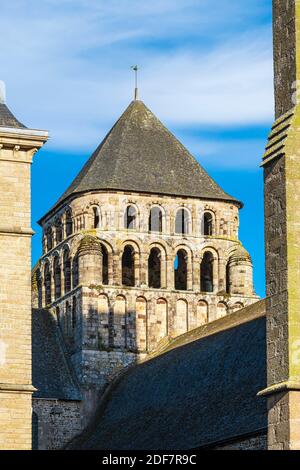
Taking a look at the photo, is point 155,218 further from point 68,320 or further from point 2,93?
point 2,93

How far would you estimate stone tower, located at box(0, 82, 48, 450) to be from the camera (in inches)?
1209

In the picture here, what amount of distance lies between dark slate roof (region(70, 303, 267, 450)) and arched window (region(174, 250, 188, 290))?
4390 mm

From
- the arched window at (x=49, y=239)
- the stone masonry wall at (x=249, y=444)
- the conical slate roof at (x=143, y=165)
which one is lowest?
the stone masonry wall at (x=249, y=444)

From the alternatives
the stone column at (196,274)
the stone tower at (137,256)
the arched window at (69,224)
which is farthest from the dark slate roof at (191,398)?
the arched window at (69,224)

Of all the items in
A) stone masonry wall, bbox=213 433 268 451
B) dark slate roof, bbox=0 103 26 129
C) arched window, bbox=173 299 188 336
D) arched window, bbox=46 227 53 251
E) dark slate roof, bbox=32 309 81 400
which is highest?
arched window, bbox=46 227 53 251

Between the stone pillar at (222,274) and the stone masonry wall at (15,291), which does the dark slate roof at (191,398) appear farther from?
the stone masonry wall at (15,291)

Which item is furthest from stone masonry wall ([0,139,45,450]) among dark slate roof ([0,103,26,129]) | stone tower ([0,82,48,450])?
dark slate roof ([0,103,26,129])

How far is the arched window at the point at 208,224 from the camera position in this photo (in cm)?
5762

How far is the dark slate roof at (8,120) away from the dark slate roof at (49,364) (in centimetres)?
2106

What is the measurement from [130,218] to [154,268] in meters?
2.09

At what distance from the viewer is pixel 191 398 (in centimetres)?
4569

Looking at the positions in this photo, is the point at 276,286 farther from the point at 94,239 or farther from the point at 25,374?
the point at 94,239

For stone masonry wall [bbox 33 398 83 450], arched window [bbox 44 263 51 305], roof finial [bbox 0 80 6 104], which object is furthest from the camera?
arched window [bbox 44 263 51 305]

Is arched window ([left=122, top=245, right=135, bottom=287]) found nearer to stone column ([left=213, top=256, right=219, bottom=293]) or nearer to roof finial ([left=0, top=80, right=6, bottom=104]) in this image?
stone column ([left=213, top=256, right=219, bottom=293])
